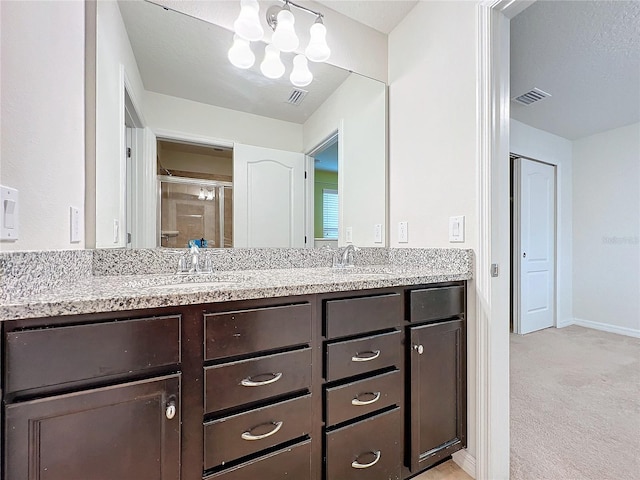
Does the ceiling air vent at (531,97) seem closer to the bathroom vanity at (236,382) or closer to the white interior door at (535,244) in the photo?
the white interior door at (535,244)

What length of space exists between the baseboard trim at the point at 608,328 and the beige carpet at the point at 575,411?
1.46 ft

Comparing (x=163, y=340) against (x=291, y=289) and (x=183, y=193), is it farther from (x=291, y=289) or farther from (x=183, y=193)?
(x=183, y=193)

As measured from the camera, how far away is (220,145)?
60.6 inches

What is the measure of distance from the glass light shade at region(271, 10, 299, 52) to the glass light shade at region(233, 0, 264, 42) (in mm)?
104

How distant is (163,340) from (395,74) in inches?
78.2

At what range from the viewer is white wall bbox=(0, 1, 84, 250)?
2.45ft

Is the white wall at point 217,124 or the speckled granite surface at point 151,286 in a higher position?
the white wall at point 217,124

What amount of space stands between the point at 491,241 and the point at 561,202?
364cm

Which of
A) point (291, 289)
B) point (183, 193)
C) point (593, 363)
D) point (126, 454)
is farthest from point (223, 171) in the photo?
point (593, 363)

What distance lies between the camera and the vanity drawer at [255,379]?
2.77ft

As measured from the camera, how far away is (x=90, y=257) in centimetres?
116

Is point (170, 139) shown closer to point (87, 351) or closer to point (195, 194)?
point (195, 194)

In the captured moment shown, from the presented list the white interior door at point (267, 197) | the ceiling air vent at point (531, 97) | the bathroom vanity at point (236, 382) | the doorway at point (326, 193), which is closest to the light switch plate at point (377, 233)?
the doorway at point (326, 193)

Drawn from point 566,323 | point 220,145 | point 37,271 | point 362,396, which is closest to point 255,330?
point 362,396
